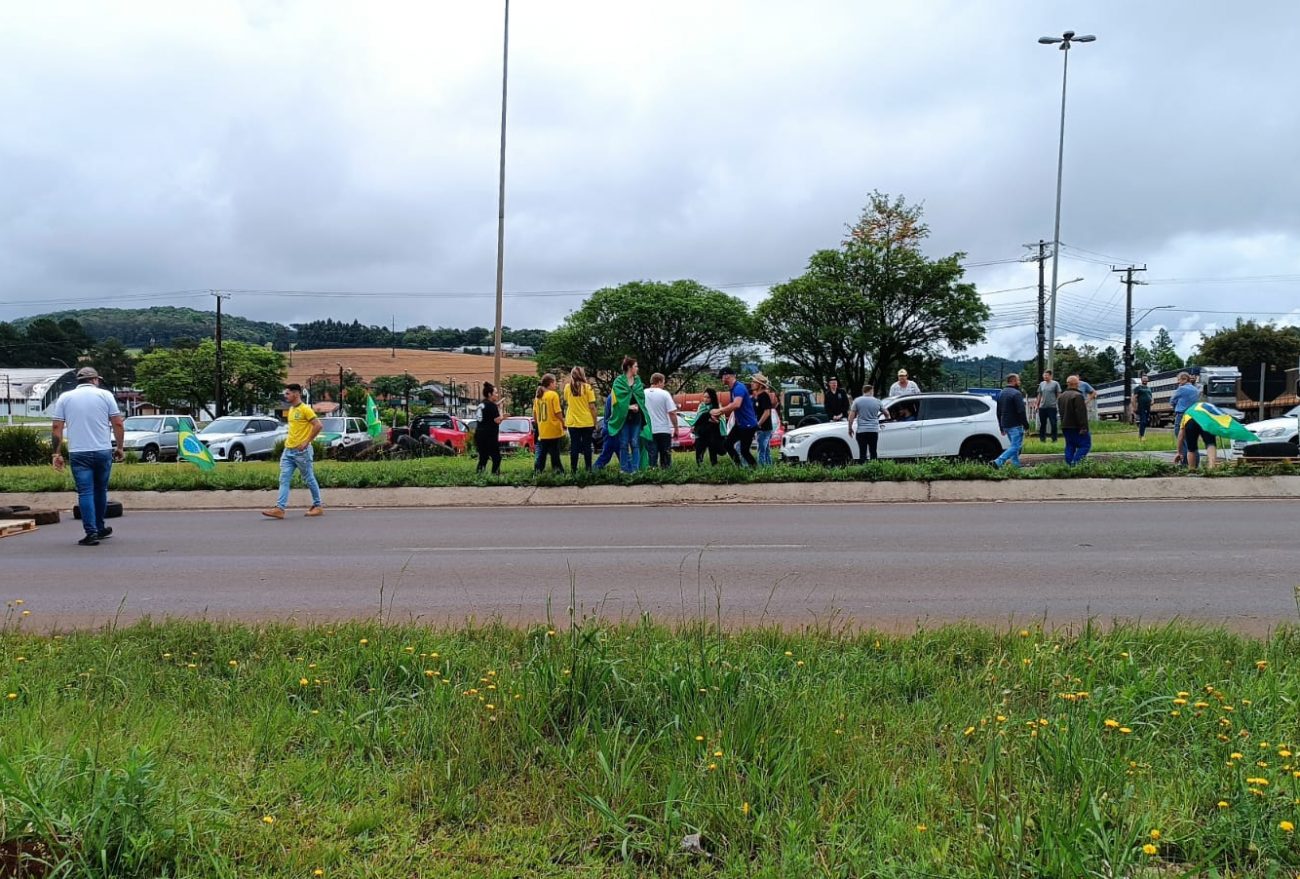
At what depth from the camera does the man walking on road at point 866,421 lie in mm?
16453

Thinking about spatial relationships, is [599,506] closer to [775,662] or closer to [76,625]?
[76,625]

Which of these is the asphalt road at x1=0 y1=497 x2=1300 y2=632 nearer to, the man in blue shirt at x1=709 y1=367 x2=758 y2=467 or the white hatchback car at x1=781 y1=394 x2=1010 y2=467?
the man in blue shirt at x1=709 y1=367 x2=758 y2=467

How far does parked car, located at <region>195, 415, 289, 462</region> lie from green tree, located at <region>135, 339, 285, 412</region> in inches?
1789

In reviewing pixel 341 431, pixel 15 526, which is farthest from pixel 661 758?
pixel 341 431

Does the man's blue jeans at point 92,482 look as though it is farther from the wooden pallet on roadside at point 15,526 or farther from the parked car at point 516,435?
the parked car at point 516,435

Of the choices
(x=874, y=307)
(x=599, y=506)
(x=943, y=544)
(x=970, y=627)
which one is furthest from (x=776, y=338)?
(x=970, y=627)

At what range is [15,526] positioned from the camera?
11609 millimetres

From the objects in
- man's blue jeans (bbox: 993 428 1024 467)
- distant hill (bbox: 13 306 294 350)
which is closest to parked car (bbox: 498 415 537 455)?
man's blue jeans (bbox: 993 428 1024 467)

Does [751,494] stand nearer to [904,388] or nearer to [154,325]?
[904,388]

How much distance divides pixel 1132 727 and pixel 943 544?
587 centimetres

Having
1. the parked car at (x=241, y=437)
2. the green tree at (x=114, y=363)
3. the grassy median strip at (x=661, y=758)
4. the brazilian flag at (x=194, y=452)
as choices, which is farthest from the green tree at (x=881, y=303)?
the green tree at (x=114, y=363)

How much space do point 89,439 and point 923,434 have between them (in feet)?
45.3

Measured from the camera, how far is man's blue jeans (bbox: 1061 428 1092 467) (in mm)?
16281

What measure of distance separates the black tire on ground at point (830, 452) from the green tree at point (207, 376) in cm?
6705
